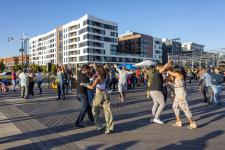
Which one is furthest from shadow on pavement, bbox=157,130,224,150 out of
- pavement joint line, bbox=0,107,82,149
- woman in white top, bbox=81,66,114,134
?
pavement joint line, bbox=0,107,82,149

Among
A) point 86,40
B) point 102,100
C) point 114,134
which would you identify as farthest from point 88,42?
point 114,134

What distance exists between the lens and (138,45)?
114 meters

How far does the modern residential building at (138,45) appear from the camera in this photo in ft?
374

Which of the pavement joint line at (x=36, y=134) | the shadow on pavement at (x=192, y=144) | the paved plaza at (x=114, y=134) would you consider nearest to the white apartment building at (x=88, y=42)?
the paved plaza at (x=114, y=134)

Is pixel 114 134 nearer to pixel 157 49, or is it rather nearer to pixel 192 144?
pixel 192 144

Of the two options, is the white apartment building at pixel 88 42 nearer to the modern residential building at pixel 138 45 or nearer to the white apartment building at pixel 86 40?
the white apartment building at pixel 86 40

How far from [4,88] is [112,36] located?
3070 inches

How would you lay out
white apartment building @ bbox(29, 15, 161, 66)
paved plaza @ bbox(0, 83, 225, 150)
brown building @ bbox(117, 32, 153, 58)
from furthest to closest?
brown building @ bbox(117, 32, 153, 58), white apartment building @ bbox(29, 15, 161, 66), paved plaza @ bbox(0, 83, 225, 150)

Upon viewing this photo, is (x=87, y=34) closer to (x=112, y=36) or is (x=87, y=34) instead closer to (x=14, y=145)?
(x=112, y=36)

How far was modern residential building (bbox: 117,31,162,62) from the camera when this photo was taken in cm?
11400

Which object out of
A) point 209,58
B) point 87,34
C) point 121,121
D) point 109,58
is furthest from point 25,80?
point 109,58

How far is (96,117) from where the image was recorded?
26.4 ft

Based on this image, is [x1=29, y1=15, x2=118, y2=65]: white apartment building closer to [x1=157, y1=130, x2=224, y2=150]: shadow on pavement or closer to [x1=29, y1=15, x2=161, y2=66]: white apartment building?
[x1=29, y1=15, x2=161, y2=66]: white apartment building

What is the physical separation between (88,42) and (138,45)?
2860 cm
